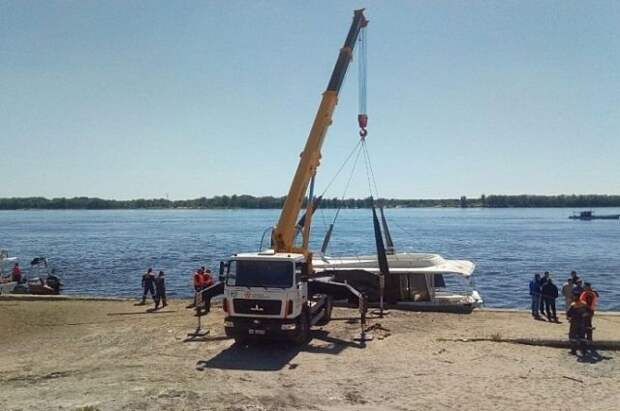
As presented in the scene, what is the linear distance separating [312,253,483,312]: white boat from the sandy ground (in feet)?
12.7

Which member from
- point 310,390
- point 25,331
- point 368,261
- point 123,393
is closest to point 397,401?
point 310,390

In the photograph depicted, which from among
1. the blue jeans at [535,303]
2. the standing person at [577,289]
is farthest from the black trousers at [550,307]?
the standing person at [577,289]

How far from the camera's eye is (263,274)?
16812 mm

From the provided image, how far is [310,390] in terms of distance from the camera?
1306 cm

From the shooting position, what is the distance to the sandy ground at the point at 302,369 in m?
12.3

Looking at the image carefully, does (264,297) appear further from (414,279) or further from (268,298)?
(414,279)

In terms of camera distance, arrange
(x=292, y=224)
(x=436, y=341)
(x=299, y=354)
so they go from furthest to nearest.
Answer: (x=292, y=224) < (x=436, y=341) < (x=299, y=354)

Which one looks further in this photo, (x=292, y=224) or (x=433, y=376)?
(x=292, y=224)

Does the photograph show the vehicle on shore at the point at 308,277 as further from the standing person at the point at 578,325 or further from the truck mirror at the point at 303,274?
the standing person at the point at 578,325

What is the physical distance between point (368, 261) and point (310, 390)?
56.5 ft

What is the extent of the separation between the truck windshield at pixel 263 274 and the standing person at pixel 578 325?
307 inches

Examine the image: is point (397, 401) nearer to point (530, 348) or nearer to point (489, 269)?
point (530, 348)

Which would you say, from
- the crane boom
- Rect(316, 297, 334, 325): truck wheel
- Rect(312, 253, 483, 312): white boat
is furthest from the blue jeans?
the crane boom

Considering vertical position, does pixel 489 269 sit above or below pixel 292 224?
below
